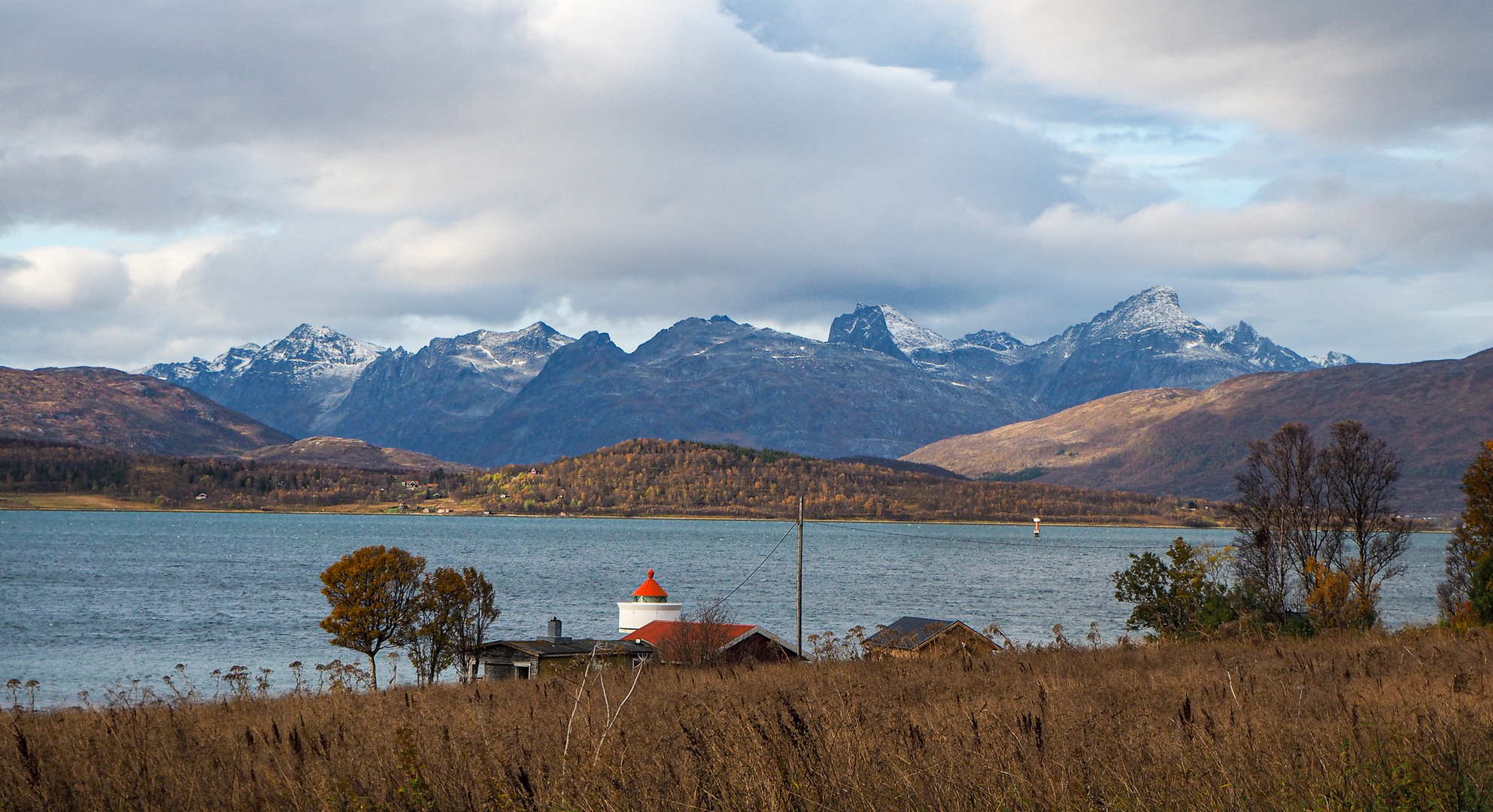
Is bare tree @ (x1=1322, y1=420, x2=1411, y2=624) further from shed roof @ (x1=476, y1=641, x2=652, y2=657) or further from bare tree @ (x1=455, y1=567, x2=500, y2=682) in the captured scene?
bare tree @ (x1=455, y1=567, x2=500, y2=682)

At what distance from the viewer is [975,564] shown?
15188 cm

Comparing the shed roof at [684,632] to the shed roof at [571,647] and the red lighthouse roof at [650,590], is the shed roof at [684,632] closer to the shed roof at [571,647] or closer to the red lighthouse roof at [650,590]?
the shed roof at [571,647]

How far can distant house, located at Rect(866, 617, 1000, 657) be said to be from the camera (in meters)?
23.5

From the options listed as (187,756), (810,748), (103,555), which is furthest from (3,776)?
(103,555)

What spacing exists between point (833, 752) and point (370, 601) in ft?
141

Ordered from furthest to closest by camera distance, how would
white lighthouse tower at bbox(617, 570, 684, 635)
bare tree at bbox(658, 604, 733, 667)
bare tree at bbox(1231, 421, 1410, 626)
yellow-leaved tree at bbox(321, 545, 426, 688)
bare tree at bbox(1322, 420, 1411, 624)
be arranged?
1. bare tree at bbox(1322, 420, 1411, 624)
2. bare tree at bbox(1231, 421, 1410, 626)
3. yellow-leaved tree at bbox(321, 545, 426, 688)
4. white lighthouse tower at bbox(617, 570, 684, 635)
5. bare tree at bbox(658, 604, 733, 667)

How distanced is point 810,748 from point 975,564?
149898mm

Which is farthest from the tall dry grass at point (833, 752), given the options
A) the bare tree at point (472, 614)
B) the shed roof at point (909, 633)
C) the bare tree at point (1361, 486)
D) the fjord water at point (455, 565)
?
the bare tree at point (1361, 486)

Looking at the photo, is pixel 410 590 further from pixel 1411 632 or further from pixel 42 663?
pixel 1411 632

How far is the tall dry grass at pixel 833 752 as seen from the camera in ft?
20.2

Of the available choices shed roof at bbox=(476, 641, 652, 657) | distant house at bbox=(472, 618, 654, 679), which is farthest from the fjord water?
shed roof at bbox=(476, 641, 652, 657)

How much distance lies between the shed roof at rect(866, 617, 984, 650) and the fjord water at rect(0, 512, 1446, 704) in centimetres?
2446

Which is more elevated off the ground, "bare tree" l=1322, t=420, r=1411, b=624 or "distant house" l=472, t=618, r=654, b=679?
"bare tree" l=1322, t=420, r=1411, b=624

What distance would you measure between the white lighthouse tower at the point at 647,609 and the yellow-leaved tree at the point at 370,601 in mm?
10404
